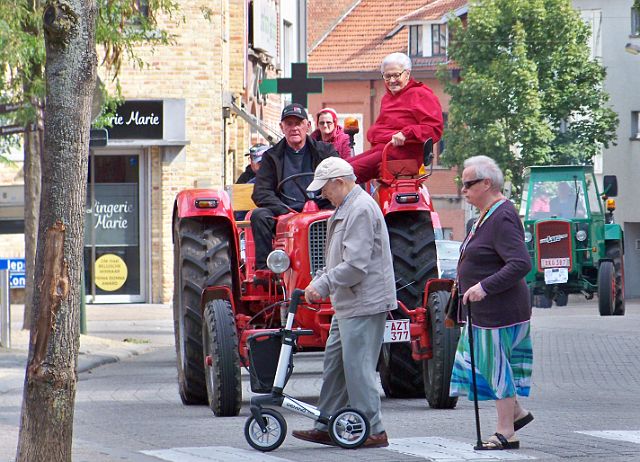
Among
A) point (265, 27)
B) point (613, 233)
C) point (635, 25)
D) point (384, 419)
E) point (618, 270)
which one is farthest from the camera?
point (635, 25)

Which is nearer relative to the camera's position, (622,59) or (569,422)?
(569,422)

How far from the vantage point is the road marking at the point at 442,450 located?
30.8 feet

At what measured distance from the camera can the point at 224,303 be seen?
1251 centimetres

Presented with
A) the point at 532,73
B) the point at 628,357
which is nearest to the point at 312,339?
the point at 628,357

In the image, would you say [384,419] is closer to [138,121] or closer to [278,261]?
[278,261]

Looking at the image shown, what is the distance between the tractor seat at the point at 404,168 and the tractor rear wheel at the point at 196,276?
1.47 metres

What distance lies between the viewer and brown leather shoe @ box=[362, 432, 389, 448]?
9961 millimetres

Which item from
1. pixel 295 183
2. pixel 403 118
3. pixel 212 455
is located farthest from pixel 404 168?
pixel 212 455

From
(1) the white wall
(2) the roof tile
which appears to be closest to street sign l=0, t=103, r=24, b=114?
(1) the white wall

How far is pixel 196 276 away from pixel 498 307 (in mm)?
3939

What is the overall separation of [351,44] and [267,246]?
54.2 m

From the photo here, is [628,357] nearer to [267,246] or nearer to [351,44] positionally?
[267,246]

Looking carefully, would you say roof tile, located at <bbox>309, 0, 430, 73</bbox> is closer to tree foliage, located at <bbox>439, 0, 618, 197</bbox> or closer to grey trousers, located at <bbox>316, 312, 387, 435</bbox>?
tree foliage, located at <bbox>439, 0, 618, 197</bbox>

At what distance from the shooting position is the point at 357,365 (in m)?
10.1
